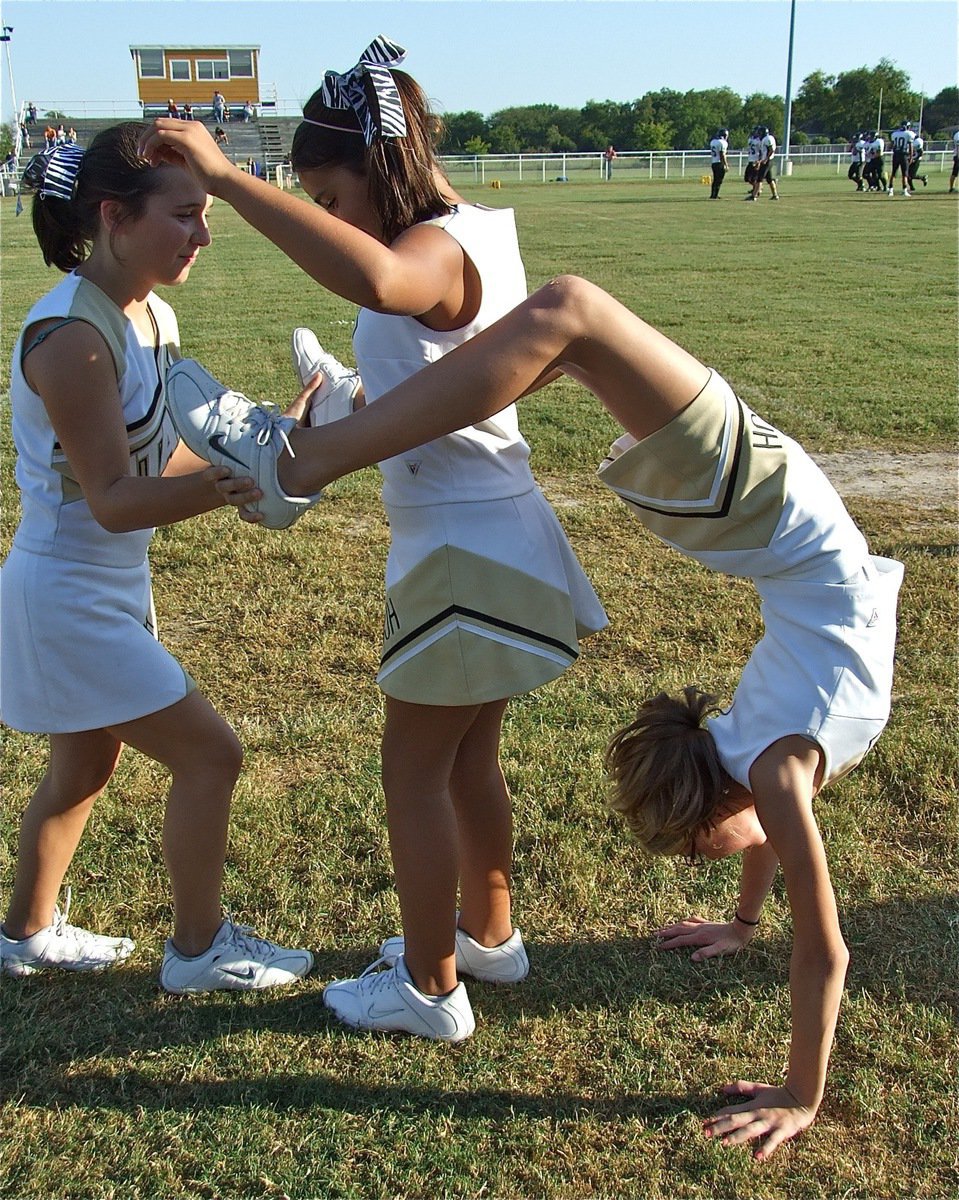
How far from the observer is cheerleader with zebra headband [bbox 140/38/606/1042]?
1842 mm

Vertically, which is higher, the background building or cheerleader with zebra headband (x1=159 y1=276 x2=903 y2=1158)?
the background building

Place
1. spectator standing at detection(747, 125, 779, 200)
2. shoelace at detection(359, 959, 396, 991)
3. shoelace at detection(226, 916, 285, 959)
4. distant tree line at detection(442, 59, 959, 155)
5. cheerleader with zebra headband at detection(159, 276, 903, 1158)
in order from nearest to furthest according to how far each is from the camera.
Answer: cheerleader with zebra headband at detection(159, 276, 903, 1158) → shoelace at detection(359, 959, 396, 991) → shoelace at detection(226, 916, 285, 959) → spectator standing at detection(747, 125, 779, 200) → distant tree line at detection(442, 59, 959, 155)

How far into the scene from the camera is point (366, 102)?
196cm

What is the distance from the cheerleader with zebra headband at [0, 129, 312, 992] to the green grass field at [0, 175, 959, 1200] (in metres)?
0.27

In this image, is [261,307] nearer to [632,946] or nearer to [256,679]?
[256,679]

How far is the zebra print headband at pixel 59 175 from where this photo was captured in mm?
2270

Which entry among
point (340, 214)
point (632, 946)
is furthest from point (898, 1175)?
point (340, 214)

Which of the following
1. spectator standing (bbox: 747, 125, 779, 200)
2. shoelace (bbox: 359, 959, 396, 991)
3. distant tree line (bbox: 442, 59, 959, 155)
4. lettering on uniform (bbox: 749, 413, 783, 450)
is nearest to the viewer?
lettering on uniform (bbox: 749, 413, 783, 450)

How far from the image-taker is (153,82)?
65.1 meters

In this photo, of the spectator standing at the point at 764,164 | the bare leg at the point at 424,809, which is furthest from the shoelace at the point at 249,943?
the spectator standing at the point at 764,164

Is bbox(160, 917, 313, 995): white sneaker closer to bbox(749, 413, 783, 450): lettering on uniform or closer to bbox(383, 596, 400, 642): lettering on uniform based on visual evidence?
bbox(383, 596, 400, 642): lettering on uniform

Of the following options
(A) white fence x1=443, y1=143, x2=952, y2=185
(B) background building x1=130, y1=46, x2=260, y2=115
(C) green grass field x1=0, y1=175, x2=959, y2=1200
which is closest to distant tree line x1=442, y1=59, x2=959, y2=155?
(B) background building x1=130, y1=46, x2=260, y2=115

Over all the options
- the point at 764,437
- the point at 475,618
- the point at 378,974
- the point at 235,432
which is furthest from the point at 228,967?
the point at 764,437

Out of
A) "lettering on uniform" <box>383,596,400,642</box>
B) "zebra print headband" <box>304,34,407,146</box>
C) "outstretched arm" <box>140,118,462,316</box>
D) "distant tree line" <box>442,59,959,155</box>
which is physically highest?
"distant tree line" <box>442,59,959,155</box>
